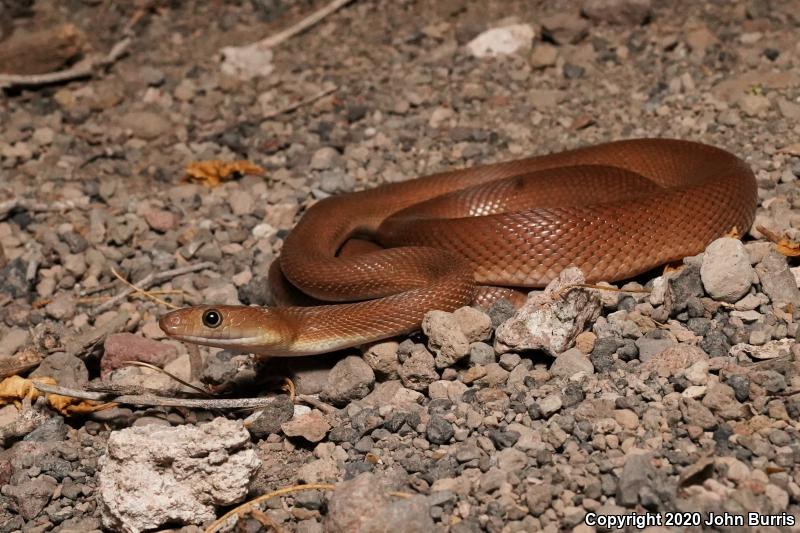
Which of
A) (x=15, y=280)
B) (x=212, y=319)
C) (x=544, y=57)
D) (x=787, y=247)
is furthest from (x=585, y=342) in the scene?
(x=15, y=280)

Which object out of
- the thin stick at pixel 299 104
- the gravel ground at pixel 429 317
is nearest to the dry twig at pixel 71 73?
the gravel ground at pixel 429 317

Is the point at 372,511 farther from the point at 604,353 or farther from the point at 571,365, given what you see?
the point at 604,353

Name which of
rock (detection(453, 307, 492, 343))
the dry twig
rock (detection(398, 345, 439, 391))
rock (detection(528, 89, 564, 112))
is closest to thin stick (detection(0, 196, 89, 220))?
the dry twig

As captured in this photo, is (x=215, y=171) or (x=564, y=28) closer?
(x=215, y=171)

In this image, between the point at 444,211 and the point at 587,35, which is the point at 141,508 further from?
the point at 587,35

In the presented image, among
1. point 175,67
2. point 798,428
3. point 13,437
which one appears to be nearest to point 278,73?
point 175,67

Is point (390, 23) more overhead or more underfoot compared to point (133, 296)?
more overhead
